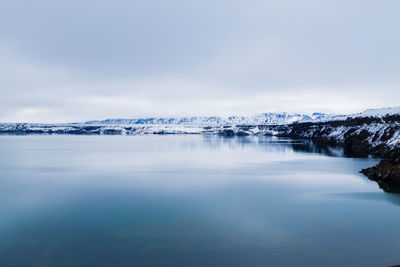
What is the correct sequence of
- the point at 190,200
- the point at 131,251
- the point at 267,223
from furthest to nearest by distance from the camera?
the point at 190,200 < the point at 267,223 < the point at 131,251

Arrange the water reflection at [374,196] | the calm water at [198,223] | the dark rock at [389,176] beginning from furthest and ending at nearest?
the dark rock at [389,176], the water reflection at [374,196], the calm water at [198,223]

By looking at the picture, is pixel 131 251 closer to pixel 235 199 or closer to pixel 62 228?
pixel 62 228

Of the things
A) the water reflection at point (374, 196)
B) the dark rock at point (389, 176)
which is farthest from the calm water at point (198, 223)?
the dark rock at point (389, 176)

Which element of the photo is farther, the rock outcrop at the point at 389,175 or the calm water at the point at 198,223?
the rock outcrop at the point at 389,175

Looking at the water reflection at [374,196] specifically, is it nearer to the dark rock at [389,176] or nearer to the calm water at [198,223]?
the calm water at [198,223]

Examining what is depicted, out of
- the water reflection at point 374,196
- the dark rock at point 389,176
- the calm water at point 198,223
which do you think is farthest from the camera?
the dark rock at point 389,176

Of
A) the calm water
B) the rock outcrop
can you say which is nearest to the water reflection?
the calm water

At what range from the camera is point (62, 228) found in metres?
10.0

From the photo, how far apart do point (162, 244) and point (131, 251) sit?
893 mm

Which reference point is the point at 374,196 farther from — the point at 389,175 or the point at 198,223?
the point at 198,223

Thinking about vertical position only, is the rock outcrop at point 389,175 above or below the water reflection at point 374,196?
above

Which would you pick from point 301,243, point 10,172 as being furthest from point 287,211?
point 10,172

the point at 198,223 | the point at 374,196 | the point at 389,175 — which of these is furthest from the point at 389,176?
the point at 198,223

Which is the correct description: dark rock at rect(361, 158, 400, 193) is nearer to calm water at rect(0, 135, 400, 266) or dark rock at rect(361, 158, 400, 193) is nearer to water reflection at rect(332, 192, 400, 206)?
calm water at rect(0, 135, 400, 266)
